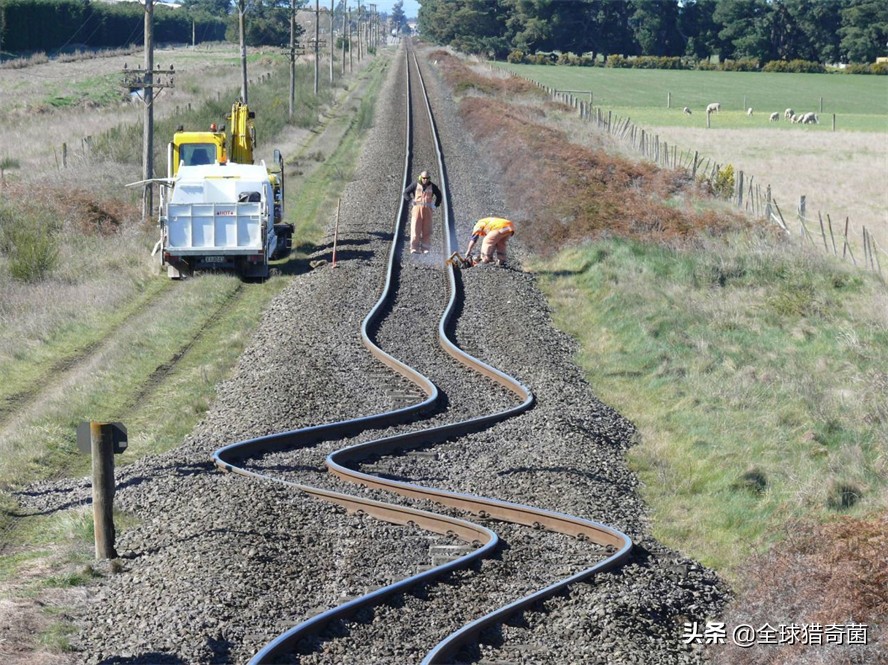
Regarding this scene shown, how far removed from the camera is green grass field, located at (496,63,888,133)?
75.1 meters

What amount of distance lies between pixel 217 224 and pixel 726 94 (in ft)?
276

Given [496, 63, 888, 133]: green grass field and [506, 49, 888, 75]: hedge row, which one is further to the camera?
[506, 49, 888, 75]: hedge row

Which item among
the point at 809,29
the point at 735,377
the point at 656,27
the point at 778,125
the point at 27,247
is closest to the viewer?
the point at 735,377

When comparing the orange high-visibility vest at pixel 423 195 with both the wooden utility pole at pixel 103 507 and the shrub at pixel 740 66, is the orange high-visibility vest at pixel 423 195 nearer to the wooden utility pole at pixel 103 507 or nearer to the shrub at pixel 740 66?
the wooden utility pole at pixel 103 507

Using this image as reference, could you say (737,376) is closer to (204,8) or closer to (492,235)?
(492,235)

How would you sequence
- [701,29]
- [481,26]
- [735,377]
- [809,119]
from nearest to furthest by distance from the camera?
[735,377] → [809,119] → [701,29] → [481,26]

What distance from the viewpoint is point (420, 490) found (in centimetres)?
1119

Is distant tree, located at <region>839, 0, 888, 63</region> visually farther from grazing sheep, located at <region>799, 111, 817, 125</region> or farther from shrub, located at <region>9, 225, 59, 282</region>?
shrub, located at <region>9, 225, 59, 282</region>

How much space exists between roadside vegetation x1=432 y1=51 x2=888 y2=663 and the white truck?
5537 millimetres

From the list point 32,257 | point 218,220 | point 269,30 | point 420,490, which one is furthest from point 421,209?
point 269,30

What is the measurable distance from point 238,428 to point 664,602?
6.03 metres

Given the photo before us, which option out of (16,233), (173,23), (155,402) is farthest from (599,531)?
(173,23)

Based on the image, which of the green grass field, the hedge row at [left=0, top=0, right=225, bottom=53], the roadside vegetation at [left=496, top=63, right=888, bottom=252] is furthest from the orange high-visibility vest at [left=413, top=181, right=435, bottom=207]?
the hedge row at [left=0, top=0, right=225, bottom=53]

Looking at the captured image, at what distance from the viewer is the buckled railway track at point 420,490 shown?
8.46 meters
